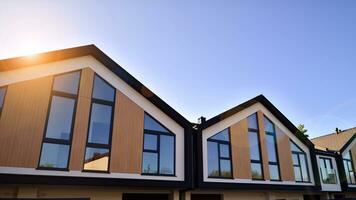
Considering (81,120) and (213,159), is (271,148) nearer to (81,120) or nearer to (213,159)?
(213,159)

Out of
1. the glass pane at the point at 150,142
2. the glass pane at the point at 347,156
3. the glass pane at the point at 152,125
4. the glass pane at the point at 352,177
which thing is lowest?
the glass pane at the point at 352,177

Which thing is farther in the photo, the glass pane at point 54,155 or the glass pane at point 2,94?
the glass pane at point 54,155

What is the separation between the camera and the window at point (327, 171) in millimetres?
17391

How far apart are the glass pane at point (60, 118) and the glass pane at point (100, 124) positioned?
0.78 meters

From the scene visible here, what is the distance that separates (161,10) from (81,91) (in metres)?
4.26

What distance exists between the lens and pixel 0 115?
897 centimetres

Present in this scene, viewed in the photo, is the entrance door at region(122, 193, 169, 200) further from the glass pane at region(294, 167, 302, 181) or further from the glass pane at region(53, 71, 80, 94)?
the glass pane at region(294, 167, 302, 181)

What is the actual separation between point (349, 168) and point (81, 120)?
18.1 metres

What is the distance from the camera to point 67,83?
10477mm

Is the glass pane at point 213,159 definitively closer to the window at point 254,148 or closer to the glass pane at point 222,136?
the glass pane at point 222,136

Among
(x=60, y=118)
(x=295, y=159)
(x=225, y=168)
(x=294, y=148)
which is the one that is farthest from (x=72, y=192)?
(x=294, y=148)

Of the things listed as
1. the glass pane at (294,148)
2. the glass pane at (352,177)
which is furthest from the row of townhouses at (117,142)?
the glass pane at (352,177)

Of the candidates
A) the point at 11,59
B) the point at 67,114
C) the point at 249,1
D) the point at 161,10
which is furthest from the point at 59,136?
the point at 249,1

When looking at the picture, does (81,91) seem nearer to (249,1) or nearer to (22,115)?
(22,115)
